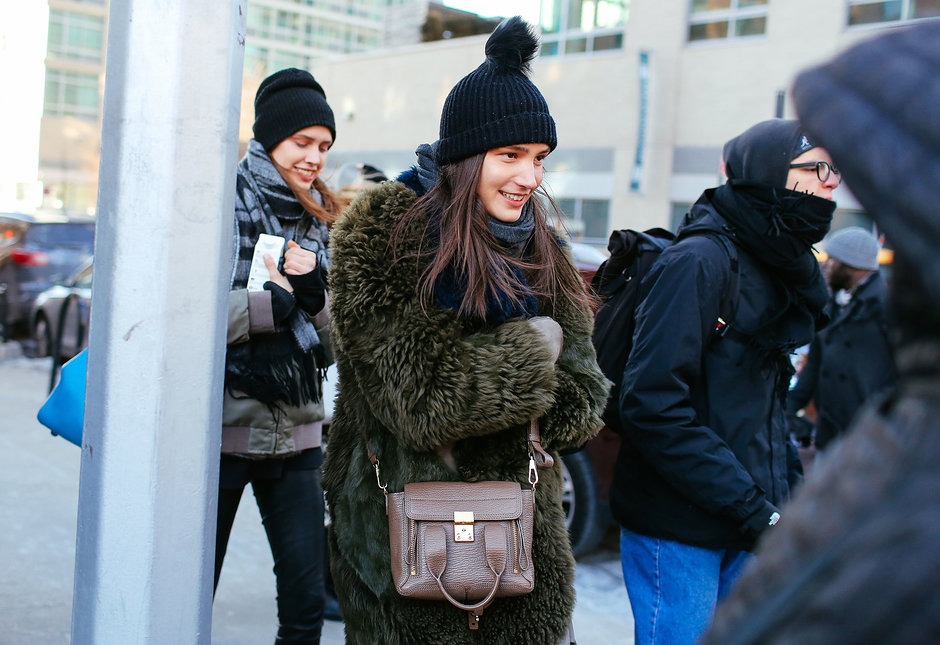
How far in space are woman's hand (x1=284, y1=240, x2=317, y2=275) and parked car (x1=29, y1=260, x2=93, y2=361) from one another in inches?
299

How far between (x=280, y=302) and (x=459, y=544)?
114 centimetres

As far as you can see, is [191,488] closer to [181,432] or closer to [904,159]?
[181,432]

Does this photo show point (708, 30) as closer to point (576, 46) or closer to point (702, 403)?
point (576, 46)

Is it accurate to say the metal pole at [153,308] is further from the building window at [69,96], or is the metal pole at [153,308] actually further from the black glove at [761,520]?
the building window at [69,96]

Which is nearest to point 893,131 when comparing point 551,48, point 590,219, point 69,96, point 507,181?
point 507,181

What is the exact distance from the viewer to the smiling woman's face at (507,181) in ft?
7.94

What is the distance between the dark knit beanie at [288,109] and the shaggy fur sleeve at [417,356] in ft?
3.96

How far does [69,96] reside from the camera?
5709 cm

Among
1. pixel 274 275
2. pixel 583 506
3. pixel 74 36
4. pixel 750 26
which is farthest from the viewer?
pixel 74 36

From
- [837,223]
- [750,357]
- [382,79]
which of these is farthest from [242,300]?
[382,79]

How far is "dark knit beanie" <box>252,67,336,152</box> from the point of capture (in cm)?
337

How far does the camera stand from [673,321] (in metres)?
2.47

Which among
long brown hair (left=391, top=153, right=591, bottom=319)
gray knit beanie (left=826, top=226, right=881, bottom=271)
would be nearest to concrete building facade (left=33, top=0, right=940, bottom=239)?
→ gray knit beanie (left=826, top=226, right=881, bottom=271)

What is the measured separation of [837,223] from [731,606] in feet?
65.5
